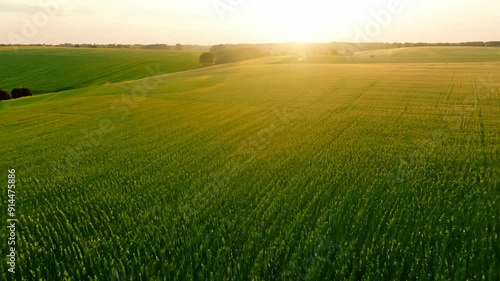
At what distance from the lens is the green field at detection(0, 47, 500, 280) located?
24.0 ft

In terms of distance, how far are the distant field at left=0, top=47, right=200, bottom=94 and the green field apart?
175 feet

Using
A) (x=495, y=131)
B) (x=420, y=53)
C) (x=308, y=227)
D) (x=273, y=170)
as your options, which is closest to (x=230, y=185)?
(x=273, y=170)

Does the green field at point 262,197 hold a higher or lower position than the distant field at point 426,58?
lower

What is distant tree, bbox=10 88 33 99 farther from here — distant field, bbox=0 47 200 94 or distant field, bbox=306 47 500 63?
distant field, bbox=306 47 500 63

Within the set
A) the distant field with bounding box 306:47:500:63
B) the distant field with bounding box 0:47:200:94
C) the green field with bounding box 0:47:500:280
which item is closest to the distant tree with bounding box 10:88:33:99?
the distant field with bounding box 0:47:200:94

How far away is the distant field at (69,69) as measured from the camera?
6944 centimetres

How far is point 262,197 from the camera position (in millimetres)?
10328

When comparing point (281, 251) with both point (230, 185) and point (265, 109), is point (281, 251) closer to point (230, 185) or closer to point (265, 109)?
point (230, 185)

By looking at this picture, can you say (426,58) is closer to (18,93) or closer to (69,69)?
(18,93)

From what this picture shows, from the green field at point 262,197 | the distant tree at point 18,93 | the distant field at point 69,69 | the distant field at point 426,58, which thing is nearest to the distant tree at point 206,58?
the distant field at point 69,69

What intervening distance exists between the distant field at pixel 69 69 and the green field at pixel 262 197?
5326 cm

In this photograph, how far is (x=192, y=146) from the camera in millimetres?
16312

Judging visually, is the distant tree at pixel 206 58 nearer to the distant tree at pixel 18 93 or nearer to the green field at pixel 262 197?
the distant tree at pixel 18 93

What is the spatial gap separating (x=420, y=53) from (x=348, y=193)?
8893 cm
